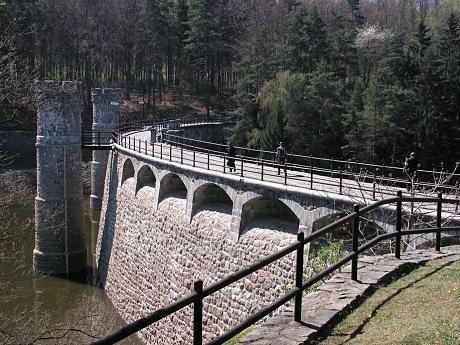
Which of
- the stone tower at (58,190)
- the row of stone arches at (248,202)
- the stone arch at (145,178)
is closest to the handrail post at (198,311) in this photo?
the row of stone arches at (248,202)

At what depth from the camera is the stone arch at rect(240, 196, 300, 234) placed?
54.7ft

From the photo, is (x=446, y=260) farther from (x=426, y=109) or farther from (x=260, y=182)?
(x=426, y=109)

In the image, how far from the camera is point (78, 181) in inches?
983

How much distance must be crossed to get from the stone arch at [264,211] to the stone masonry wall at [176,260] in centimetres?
56

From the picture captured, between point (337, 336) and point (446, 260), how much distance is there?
10.4ft

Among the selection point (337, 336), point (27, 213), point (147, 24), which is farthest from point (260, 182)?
point (147, 24)

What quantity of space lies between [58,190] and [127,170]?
138 inches

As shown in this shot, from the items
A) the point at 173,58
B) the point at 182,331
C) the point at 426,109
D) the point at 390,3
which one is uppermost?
the point at 390,3

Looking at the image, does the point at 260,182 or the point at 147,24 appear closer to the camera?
the point at 260,182

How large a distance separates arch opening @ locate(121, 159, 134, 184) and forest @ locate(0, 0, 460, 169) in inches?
243

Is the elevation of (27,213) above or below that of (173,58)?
below

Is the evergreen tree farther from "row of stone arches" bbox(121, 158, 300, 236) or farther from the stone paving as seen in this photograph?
the stone paving

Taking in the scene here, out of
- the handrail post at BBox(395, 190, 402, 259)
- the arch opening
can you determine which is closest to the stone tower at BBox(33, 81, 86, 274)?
the arch opening

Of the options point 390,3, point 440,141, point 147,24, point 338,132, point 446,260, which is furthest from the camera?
point 390,3
